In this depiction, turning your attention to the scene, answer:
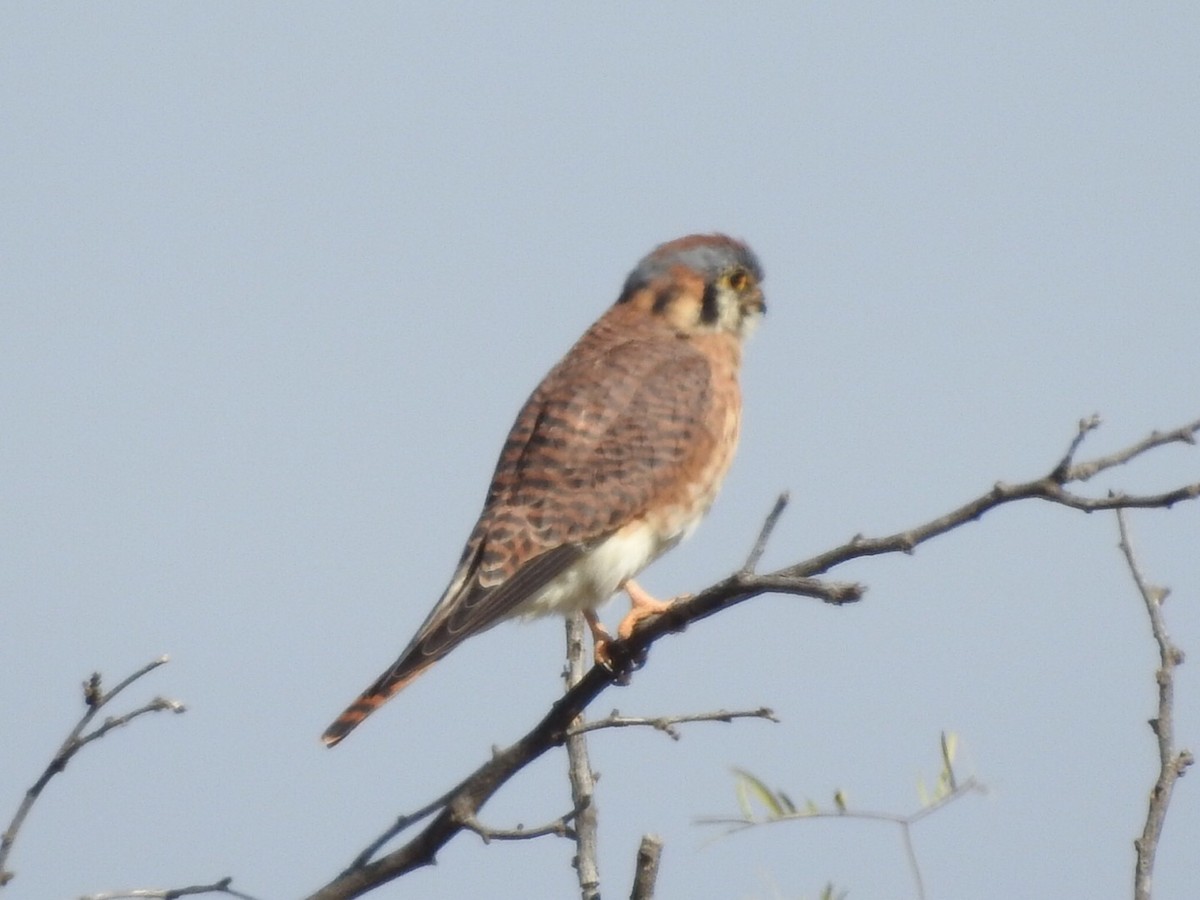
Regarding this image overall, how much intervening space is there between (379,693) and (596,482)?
104 cm

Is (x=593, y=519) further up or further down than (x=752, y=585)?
further up

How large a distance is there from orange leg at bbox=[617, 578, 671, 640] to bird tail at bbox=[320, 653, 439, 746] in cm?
51

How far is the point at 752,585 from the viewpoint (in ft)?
10.7

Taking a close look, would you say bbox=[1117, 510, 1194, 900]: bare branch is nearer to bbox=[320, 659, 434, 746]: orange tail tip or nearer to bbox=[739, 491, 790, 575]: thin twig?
bbox=[739, 491, 790, 575]: thin twig

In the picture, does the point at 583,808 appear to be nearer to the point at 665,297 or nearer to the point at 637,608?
the point at 637,608

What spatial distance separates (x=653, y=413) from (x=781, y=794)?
1934 millimetres

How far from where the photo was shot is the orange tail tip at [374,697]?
4.54 m

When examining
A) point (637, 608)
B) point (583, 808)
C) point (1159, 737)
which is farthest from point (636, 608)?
point (1159, 737)

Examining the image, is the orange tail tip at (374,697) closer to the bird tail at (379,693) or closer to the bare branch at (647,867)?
the bird tail at (379,693)

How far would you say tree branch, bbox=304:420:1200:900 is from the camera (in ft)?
9.61

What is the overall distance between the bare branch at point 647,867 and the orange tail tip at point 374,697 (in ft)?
5.11

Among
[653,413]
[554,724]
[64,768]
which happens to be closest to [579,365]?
[653,413]

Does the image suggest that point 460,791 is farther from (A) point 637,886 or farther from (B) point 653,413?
(B) point 653,413

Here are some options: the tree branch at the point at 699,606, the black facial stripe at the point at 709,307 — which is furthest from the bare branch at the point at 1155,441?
the black facial stripe at the point at 709,307
